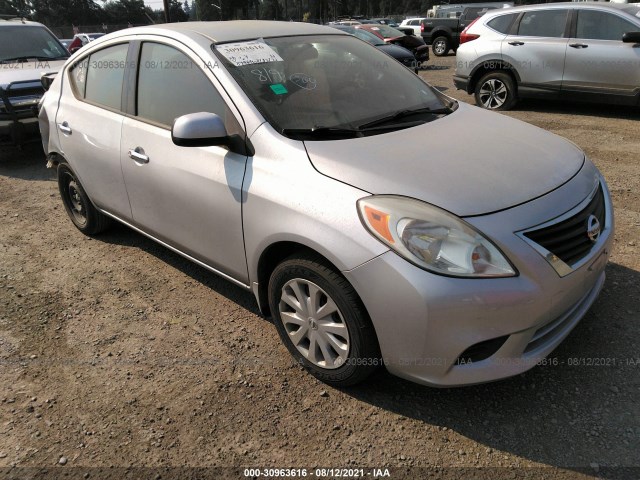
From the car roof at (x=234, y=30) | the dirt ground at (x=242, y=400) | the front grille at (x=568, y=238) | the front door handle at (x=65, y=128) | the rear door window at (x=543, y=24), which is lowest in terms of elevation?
the dirt ground at (x=242, y=400)

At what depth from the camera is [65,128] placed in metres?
3.77

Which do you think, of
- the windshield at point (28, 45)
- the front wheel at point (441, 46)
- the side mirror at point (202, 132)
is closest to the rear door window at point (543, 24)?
the side mirror at point (202, 132)

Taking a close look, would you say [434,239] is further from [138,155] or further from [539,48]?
[539,48]

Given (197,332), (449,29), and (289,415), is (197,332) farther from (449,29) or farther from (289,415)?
(449,29)

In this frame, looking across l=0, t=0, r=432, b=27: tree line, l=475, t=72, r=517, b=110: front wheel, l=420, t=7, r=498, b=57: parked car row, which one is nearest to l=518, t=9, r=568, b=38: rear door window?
l=475, t=72, r=517, b=110: front wheel

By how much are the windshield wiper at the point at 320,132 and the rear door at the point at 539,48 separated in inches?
242

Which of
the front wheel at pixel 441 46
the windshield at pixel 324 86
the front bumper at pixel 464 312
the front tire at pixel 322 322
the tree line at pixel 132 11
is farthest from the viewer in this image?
the tree line at pixel 132 11

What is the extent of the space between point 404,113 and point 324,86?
19.2 inches

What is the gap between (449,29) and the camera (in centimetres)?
1878

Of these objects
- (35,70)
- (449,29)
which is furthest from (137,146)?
(449,29)

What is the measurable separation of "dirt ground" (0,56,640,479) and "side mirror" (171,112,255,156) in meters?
1.15

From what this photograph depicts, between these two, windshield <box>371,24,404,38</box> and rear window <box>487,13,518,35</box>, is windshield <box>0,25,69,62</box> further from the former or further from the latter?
windshield <box>371,24,404,38</box>

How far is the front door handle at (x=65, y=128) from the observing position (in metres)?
3.74

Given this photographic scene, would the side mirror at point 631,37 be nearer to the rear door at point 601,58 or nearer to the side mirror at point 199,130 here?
the rear door at point 601,58
